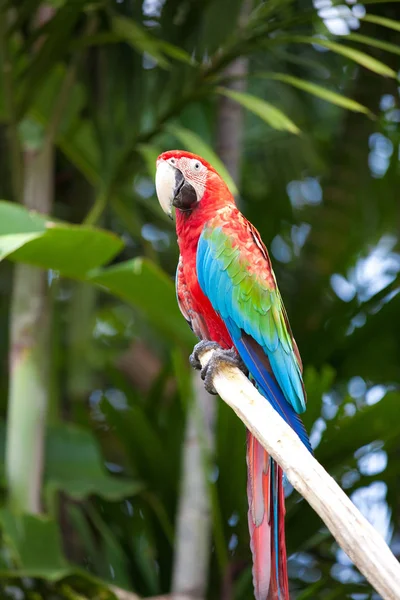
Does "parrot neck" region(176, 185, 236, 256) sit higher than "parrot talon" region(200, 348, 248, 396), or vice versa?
"parrot neck" region(176, 185, 236, 256)

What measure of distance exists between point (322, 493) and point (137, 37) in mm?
845

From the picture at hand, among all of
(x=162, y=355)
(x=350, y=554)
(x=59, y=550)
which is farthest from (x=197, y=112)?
(x=350, y=554)

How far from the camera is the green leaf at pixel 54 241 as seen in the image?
0.96 metres

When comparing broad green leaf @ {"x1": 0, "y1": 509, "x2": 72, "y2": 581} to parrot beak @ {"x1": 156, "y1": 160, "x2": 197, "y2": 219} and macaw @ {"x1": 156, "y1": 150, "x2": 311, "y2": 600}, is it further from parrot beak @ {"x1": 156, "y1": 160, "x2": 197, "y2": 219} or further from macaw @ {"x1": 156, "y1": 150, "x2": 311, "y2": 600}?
parrot beak @ {"x1": 156, "y1": 160, "x2": 197, "y2": 219}

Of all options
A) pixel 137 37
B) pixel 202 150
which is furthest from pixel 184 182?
pixel 137 37

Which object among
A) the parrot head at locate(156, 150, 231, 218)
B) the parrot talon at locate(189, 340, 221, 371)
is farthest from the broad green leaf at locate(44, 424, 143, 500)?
the parrot head at locate(156, 150, 231, 218)

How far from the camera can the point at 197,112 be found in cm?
167

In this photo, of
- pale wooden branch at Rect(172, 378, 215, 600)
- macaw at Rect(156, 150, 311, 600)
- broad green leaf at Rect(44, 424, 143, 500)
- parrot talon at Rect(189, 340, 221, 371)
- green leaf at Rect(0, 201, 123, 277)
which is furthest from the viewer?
broad green leaf at Rect(44, 424, 143, 500)

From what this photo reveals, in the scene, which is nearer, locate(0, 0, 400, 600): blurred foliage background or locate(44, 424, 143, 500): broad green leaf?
locate(0, 0, 400, 600): blurred foliage background

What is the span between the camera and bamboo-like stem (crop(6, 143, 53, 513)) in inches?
49.6

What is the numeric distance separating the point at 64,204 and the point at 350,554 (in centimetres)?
139

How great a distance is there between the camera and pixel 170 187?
2.44 feet

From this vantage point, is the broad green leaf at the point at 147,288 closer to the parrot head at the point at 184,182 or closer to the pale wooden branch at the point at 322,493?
the parrot head at the point at 184,182

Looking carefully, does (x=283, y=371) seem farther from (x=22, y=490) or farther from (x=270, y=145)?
(x=270, y=145)
